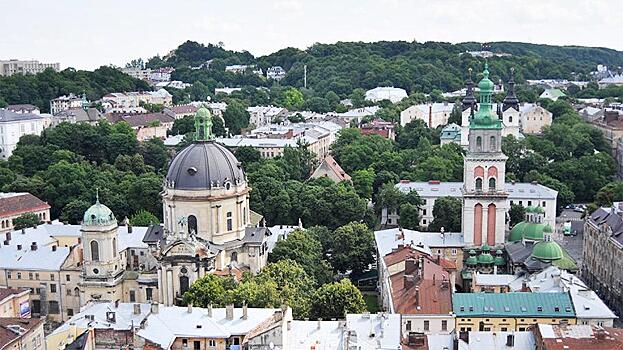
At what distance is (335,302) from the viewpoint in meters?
56.6

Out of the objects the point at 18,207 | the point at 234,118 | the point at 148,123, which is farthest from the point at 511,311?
the point at 234,118

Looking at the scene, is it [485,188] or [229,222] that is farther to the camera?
[485,188]

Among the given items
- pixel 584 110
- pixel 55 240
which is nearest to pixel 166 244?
pixel 55 240

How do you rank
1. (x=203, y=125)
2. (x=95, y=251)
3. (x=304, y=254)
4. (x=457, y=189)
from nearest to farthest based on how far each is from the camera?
(x=95, y=251) < (x=203, y=125) < (x=304, y=254) < (x=457, y=189)

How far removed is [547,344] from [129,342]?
984 inches

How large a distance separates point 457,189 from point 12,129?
77027 mm

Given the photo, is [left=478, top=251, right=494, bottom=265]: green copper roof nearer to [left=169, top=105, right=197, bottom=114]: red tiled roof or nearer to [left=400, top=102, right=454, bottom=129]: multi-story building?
[left=400, top=102, right=454, bottom=129]: multi-story building

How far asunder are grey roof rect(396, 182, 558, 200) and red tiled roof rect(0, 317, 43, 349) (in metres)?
52.9

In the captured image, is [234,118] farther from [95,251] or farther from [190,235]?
[190,235]

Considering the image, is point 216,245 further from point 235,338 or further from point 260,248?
point 235,338

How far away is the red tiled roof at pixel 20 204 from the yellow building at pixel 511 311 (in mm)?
56806

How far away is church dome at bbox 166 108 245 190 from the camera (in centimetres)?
6397

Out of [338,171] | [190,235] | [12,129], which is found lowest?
[338,171]

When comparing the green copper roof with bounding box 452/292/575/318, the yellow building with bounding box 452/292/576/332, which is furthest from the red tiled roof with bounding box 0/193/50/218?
the yellow building with bounding box 452/292/576/332
